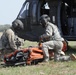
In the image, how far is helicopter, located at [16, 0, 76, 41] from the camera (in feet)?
50.5

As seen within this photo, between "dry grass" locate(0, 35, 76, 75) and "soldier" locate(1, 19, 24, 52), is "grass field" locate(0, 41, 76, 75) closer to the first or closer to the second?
"dry grass" locate(0, 35, 76, 75)

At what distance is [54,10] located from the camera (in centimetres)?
1544

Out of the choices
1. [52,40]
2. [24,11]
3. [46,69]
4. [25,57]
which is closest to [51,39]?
[52,40]

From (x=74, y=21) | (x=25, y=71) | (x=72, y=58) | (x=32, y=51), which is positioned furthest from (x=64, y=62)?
(x=74, y=21)

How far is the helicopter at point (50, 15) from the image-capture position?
50.5ft

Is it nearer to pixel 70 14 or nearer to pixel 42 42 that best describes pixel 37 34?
pixel 70 14

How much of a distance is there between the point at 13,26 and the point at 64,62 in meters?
1.88

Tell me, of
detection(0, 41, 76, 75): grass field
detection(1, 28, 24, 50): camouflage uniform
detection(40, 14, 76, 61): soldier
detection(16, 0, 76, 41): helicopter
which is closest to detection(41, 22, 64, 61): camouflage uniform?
detection(40, 14, 76, 61): soldier

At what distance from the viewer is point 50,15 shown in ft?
51.2

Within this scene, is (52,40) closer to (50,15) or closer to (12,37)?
(12,37)

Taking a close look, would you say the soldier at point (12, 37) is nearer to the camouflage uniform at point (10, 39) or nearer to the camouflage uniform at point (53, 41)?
the camouflage uniform at point (10, 39)

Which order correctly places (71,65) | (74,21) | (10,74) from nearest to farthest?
(10,74), (71,65), (74,21)

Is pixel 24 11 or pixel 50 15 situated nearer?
pixel 50 15

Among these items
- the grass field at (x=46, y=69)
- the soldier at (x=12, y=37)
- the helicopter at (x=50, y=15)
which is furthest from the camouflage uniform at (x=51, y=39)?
the helicopter at (x=50, y=15)
